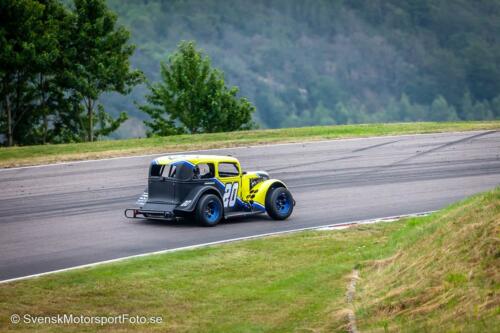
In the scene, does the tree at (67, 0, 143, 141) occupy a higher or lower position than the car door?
higher

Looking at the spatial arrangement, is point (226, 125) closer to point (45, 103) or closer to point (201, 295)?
point (45, 103)

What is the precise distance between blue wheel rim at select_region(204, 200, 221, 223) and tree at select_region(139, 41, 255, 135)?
108ft

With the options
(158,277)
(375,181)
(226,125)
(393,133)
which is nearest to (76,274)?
(158,277)

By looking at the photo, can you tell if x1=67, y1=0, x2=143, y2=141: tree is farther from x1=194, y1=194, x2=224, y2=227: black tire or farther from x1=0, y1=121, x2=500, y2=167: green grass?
x1=194, y1=194, x2=224, y2=227: black tire

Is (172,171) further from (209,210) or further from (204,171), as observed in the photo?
(209,210)

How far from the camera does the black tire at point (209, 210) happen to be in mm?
18953

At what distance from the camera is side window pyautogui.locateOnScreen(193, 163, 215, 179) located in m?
19.2

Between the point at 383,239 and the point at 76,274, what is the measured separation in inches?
226

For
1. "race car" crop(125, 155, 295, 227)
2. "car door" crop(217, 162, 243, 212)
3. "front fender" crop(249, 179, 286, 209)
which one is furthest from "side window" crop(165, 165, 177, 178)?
"front fender" crop(249, 179, 286, 209)

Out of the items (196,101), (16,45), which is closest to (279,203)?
(16,45)

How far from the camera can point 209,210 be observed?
760 inches

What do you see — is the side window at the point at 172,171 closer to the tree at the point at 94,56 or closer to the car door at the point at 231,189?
the car door at the point at 231,189

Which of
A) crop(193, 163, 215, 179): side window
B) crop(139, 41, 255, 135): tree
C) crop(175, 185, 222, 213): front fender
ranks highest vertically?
A: crop(139, 41, 255, 135): tree

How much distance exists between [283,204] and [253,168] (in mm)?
6961
